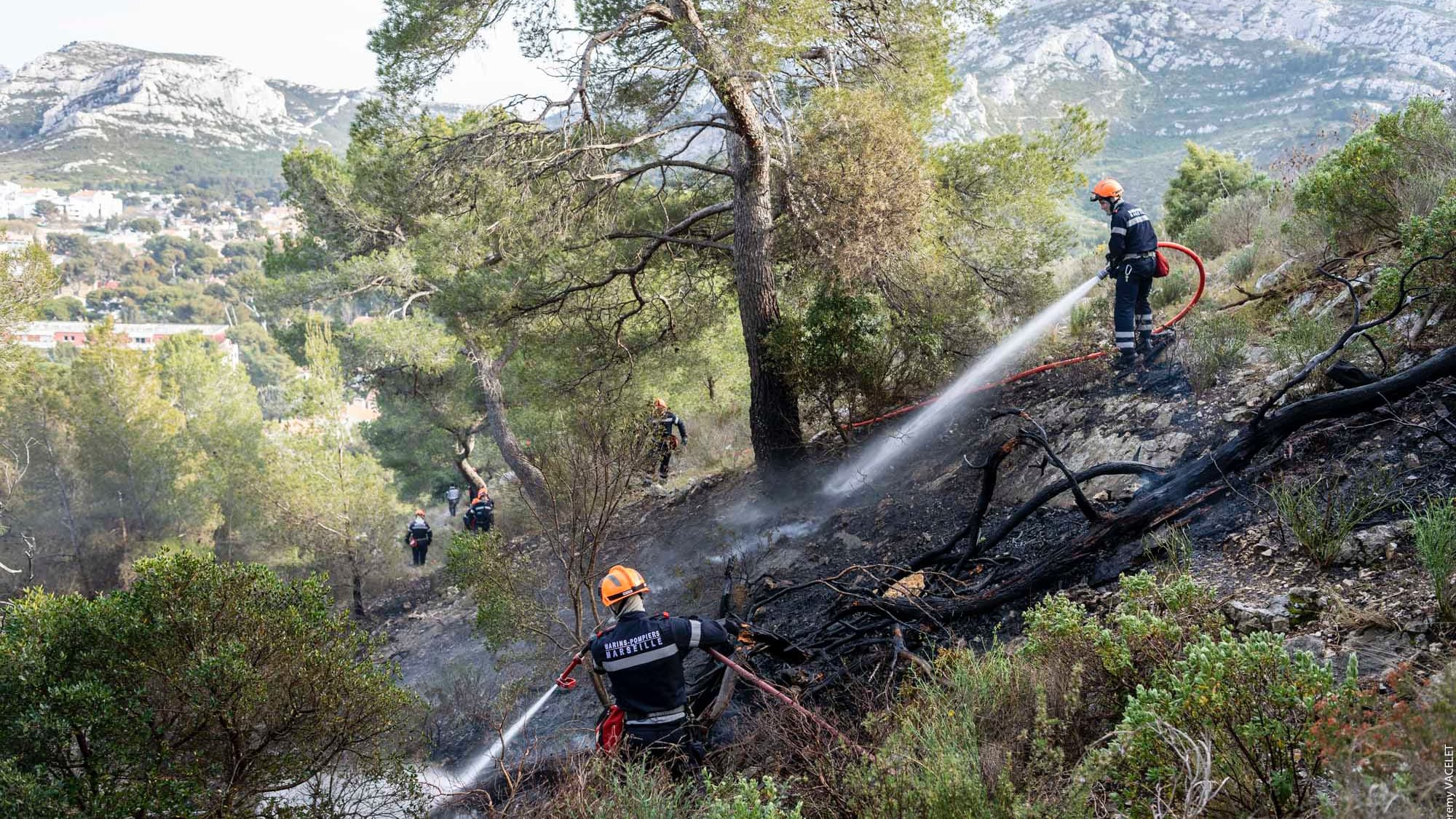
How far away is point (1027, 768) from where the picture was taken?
3.04 metres

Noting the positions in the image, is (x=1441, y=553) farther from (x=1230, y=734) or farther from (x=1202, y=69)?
(x=1202, y=69)

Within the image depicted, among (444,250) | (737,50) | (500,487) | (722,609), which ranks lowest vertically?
(500,487)

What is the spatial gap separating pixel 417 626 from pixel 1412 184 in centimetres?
1495

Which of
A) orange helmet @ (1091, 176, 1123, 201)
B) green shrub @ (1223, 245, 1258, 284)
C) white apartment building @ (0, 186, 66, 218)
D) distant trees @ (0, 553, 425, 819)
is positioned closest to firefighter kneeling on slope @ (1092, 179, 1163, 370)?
orange helmet @ (1091, 176, 1123, 201)

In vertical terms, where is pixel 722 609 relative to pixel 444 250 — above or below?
below

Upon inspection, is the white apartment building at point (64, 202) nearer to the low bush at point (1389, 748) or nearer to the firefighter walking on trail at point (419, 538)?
the firefighter walking on trail at point (419, 538)

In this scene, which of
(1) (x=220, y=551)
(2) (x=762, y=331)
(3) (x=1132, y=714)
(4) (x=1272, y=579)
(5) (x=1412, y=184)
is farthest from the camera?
(1) (x=220, y=551)

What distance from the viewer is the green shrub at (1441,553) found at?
3014 millimetres

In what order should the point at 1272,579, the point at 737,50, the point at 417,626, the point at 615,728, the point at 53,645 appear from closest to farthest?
the point at 1272,579
the point at 53,645
the point at 615,728
the point at 737,50
the point at 417,626

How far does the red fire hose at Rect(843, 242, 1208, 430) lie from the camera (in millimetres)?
8281

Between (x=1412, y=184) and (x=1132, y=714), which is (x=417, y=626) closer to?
(x=1132, y=714)

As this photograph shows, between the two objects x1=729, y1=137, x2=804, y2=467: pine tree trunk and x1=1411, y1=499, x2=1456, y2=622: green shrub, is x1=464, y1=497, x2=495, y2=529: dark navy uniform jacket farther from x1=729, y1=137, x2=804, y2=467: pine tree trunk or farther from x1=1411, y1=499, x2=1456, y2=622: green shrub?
x1=1411, y1=499, x2=1456, y2=622: green shrub

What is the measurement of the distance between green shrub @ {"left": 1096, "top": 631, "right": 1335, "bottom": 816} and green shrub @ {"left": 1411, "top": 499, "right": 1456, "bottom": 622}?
0.90 meters

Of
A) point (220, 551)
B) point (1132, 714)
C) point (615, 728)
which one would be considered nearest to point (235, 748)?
point (615, 728)
